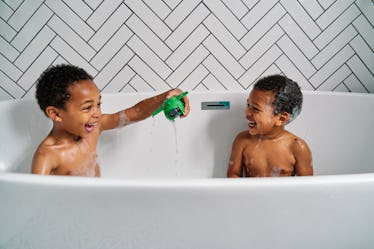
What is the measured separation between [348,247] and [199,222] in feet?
1.42

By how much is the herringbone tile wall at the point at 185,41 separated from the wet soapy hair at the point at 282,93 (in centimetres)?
32

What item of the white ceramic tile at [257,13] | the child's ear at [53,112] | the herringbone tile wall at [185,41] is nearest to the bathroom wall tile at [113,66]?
the herringbone tile wall at [185,41]

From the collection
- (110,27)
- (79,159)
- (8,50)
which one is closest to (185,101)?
(79,159)

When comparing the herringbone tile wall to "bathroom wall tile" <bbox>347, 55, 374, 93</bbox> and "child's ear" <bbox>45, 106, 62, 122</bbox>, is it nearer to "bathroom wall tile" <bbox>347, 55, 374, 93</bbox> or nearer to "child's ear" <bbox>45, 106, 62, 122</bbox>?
"bathroom wall tile" <bbox>347, 55, 374, 93</bbox>

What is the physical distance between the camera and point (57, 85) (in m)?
1.15

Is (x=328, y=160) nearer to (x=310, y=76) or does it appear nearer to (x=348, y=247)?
(x=310, y=76)

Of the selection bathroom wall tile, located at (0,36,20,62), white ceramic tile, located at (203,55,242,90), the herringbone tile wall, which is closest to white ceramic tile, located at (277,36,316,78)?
the herringbone tile wall

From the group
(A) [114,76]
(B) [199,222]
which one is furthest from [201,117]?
(B) [199,222]

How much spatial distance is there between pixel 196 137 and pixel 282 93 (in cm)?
49

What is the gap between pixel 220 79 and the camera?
5.33ft

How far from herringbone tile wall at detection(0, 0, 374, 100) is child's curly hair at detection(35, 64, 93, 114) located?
0.39 m

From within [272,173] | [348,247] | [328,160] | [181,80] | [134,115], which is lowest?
[348,247]

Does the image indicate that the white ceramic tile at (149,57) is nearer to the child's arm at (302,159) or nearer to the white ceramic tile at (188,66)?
the white ceramic tile at (188,66)

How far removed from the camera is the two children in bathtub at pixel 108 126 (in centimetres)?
115
